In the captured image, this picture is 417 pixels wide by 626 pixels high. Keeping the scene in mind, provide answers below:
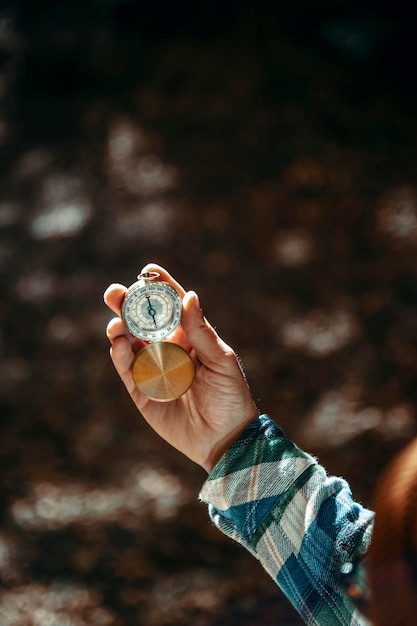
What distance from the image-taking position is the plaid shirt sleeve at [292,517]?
1432 mm

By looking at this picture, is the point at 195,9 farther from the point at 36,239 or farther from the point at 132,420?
the point at 132,420

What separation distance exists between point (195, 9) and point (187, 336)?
7.90ft

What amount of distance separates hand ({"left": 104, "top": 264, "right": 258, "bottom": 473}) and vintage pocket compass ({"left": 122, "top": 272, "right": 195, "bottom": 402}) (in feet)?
0.08

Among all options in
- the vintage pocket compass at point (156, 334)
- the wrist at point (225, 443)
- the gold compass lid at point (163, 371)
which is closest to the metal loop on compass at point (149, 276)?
the vintage pocket compass at point (156, 334)

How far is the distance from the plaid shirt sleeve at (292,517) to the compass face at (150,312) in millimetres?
264

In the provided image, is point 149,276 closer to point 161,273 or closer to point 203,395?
point 161,273

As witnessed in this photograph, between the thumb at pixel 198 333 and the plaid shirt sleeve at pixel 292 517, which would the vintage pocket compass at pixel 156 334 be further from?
the plaid shirt sleeve at pixel 292 517

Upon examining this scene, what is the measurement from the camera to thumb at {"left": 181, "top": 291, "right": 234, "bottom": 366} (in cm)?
161

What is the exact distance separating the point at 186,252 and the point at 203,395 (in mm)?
1530

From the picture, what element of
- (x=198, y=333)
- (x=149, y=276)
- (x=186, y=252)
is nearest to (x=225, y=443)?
(x=198, y=333)

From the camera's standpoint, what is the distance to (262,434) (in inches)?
62.1

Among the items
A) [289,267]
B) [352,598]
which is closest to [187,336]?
[352,598]

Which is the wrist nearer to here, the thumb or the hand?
the hand

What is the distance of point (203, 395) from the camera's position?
163cm
